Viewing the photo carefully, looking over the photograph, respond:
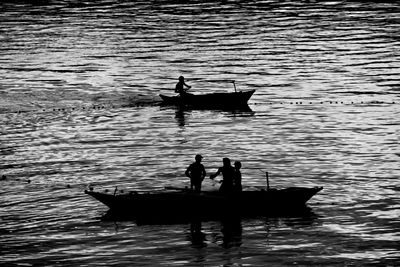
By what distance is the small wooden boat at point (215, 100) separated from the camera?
211 feet

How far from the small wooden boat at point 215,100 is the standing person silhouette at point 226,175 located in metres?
25.8

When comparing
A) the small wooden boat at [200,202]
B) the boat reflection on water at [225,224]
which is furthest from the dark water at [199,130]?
the small wooden boat at [200,202]

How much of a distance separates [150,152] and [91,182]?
689 centimetres

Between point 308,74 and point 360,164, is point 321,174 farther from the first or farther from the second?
point 308,74

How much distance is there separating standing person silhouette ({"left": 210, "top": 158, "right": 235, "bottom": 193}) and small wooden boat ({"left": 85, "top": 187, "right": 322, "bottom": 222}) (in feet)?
0.85

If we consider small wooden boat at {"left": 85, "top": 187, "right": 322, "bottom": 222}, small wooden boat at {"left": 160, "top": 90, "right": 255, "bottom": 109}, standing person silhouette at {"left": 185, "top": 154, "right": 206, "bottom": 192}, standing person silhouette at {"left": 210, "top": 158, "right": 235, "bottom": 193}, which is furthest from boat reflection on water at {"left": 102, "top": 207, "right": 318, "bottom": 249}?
small wooden boat at {"left": 160, "top": 90, "right": 255, "bottom": 109}

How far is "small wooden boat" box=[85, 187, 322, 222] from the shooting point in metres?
38.7

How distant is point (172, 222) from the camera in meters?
38.8

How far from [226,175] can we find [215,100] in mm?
26267

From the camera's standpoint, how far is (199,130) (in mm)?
58344

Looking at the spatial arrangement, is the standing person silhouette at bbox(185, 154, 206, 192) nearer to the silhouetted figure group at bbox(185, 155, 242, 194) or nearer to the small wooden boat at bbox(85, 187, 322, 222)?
the silhouetted figure group at bbox(185, 155, 242, 194)

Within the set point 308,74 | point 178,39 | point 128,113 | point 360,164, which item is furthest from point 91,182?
point 178,39

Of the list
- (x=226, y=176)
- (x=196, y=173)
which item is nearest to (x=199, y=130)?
(x=196, y=173)

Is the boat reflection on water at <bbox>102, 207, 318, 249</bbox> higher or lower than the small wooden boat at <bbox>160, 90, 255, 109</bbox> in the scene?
lower
